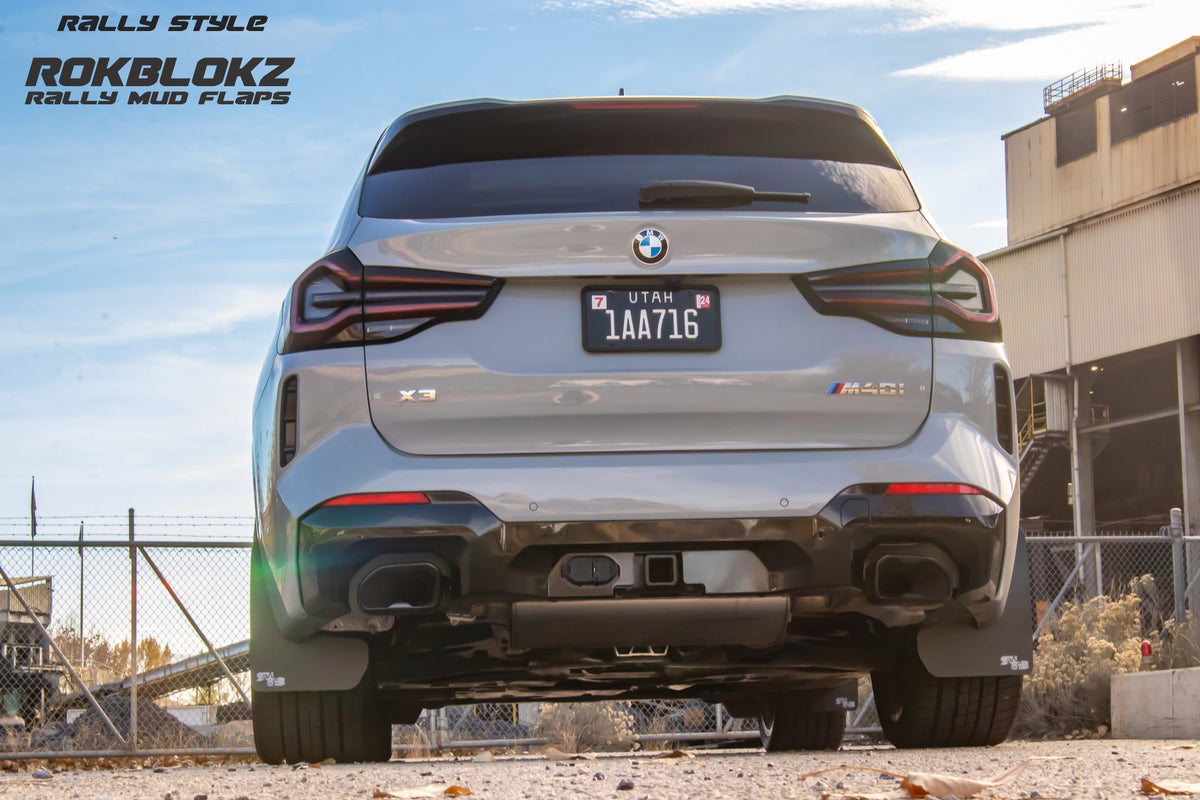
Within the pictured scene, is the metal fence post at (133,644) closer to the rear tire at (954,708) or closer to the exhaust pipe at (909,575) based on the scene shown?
the rear tire at (954,708)

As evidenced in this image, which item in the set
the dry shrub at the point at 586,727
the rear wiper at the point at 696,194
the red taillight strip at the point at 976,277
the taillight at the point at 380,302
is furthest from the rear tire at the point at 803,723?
the dry shrub at the point at 586,727

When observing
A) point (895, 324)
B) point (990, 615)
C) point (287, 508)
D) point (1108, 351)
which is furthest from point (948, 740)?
point (1108, 351)

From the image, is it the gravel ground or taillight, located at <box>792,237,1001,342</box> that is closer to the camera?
the gravel ground

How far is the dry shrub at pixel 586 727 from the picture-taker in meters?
12.0

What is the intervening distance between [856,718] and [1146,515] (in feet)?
105

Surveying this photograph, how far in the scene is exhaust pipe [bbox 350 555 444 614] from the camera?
373 centimetres

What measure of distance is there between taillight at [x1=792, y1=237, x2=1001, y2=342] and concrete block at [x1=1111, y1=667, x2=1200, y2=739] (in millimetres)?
6297

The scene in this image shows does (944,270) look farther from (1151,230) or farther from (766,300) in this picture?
(1151,230)

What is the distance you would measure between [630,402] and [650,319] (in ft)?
0.83

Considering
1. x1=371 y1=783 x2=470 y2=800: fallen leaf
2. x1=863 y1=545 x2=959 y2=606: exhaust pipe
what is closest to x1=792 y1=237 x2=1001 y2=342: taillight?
x1=863 y1=545 x2=959 y2=606: exhaust pipe

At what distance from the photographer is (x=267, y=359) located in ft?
14.5

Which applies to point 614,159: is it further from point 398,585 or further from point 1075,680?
point 1075,680

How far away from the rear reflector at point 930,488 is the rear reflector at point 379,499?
4.26ft

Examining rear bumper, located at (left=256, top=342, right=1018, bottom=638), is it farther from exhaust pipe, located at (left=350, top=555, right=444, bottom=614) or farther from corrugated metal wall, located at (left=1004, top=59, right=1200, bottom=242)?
corrugated metal wall, located at (left=1004, top=59, right=1200, bottom=242)
